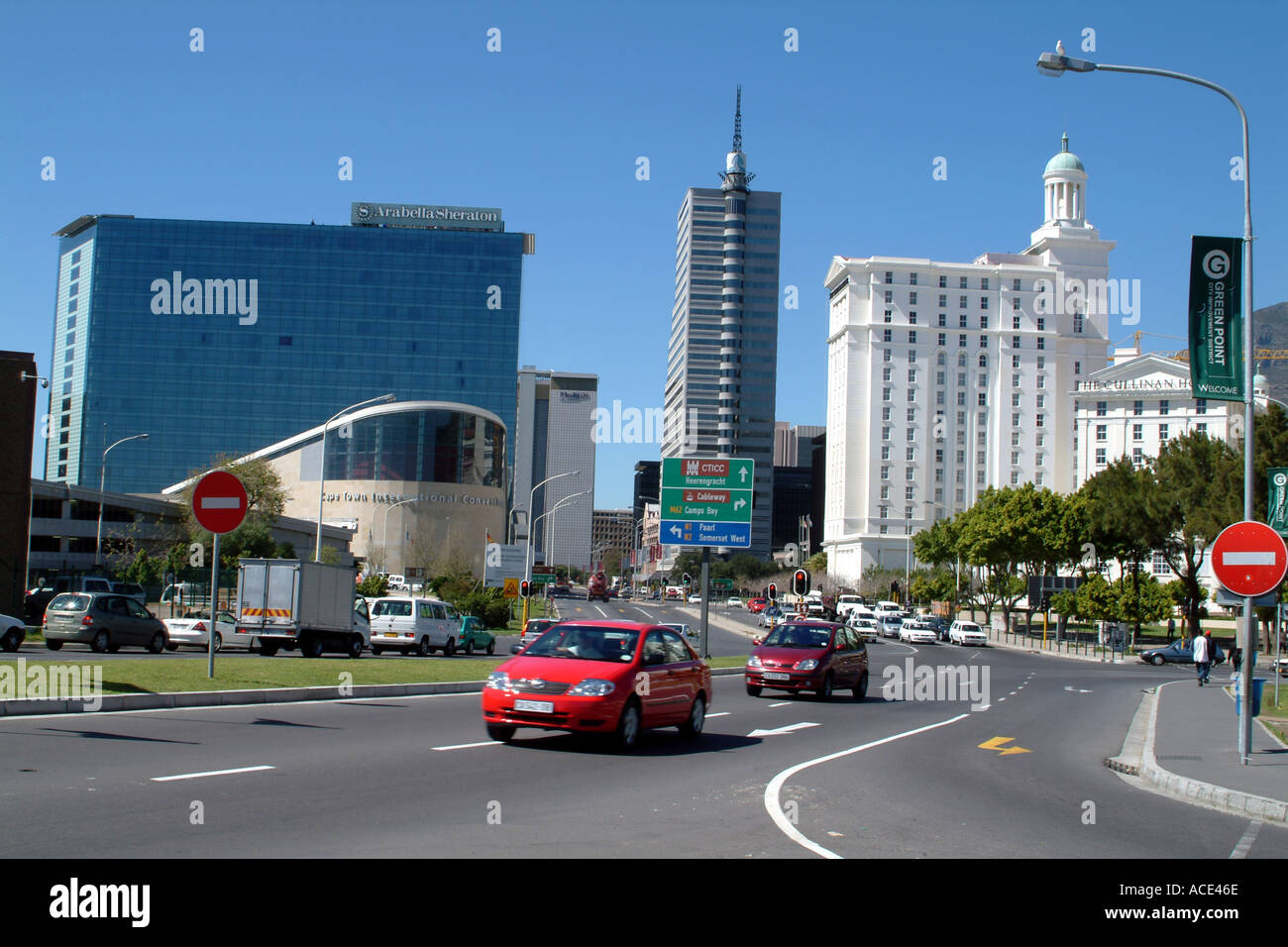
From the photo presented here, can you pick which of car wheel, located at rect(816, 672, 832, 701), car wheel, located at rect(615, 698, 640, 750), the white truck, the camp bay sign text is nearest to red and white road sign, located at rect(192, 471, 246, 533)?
car wheel, located at rect(615, 698, 640, 750)

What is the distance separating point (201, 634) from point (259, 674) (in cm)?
1459

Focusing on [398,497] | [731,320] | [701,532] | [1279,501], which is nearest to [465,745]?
[1279,501]

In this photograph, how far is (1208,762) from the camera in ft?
47.9

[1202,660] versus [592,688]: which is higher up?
[592,688]

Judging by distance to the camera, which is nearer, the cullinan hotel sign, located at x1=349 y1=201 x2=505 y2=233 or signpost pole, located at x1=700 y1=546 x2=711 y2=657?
signpost pole, located at x1=700 y1=546 x2=711 y2=657

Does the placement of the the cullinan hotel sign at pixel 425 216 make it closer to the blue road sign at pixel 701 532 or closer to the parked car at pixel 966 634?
the parked car at pixel 966 634

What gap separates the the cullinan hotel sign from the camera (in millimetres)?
155875

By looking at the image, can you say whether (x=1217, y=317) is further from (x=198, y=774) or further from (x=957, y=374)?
(x=957, y=374)

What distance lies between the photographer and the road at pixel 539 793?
797 centimetres

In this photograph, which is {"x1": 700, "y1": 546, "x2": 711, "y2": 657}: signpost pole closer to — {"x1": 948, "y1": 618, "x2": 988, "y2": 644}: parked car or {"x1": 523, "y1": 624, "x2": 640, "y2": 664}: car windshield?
{"x1": 523, "y1": 624, "x2": 640, "y2": 664}: car windshield

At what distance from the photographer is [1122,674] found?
144ft

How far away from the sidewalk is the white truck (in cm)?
2037

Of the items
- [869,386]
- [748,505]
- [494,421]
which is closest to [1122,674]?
[748,505]
